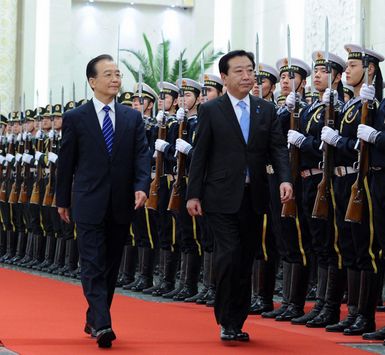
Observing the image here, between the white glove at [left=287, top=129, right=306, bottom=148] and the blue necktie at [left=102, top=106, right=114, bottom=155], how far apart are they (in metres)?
1.48

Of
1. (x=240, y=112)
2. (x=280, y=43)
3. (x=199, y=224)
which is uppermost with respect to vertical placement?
(x=280, y=43)

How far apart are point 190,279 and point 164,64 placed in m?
11.6

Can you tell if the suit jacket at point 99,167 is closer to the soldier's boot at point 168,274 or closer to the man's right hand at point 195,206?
the man's right hand at point 195,206

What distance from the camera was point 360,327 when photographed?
665 centimetres

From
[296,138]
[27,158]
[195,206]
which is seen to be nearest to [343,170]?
[296,138]

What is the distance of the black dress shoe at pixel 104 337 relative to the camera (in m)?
5.81

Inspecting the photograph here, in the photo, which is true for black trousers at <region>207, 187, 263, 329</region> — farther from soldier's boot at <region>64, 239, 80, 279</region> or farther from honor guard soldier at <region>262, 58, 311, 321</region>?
soldier's boot at <region>64, 239, 80, 279</region>

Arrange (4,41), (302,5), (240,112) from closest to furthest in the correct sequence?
(240,112) → (302,5) → (4,41)

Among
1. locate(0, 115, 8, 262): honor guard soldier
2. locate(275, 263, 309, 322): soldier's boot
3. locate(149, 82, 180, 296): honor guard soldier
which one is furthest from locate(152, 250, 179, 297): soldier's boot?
locate(0, 115, 8, 262): honor guard soldier

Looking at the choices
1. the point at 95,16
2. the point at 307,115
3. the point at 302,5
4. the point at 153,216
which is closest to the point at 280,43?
the point at 302,5

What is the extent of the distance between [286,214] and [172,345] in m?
1.64

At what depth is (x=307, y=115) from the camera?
295 inches

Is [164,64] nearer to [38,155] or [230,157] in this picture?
[38,155]

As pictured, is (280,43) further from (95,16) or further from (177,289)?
(177,289)
